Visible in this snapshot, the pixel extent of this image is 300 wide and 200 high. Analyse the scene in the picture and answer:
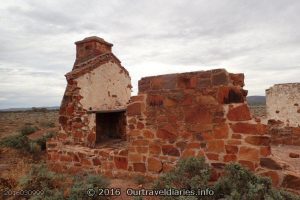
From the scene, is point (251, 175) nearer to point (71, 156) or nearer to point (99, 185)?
point (99, 185)

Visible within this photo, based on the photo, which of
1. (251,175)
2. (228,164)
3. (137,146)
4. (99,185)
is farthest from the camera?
(137,146)

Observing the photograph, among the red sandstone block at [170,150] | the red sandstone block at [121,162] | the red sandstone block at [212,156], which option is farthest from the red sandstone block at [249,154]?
the red sandstone block at [121,162]

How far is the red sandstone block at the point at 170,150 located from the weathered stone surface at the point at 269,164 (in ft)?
5.61

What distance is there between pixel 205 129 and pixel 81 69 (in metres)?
5.06

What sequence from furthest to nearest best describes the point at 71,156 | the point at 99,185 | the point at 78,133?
the point at 78,133 → the point at 71,156 → the point at 99,185

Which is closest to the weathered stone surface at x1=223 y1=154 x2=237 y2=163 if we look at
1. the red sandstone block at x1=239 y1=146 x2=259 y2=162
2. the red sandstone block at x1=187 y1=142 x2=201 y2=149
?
the red sandstone block at x1=239 y1=146 x2=259 y2=162

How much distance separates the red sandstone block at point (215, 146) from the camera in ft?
16.6

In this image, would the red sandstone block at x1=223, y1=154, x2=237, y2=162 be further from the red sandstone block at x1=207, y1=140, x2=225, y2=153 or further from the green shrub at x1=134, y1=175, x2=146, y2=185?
the green shrub at x1=134, y1=175, x2=146, y2=185

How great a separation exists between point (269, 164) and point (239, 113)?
103 cm

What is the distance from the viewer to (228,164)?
15.6ft

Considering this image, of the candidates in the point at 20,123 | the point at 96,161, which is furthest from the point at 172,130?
the point at 20,123

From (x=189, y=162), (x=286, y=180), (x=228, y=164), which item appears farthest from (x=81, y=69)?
(x=286, y=180)

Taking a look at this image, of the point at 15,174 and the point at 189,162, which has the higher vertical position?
the point at 189,162

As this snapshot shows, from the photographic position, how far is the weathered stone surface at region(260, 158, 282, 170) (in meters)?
4.52
